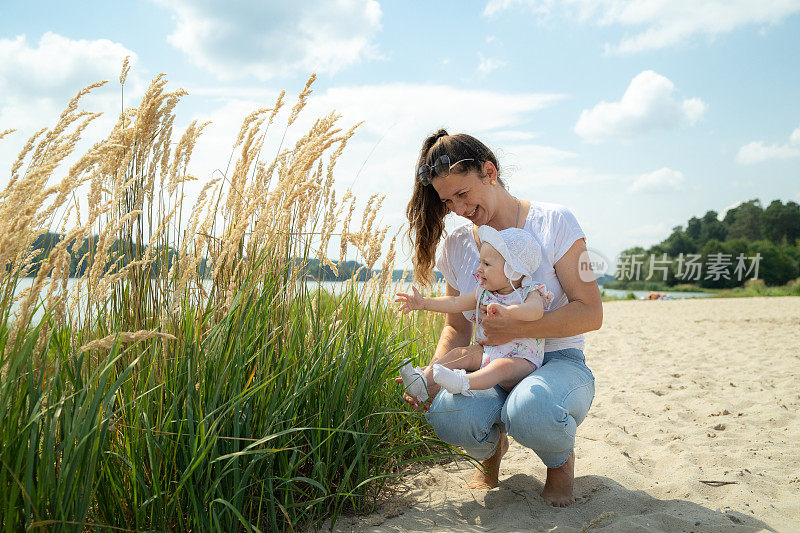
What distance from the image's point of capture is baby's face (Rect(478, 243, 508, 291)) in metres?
2.34

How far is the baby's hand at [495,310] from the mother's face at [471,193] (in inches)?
16.9

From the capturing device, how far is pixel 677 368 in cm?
566

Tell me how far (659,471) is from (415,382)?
135 cm

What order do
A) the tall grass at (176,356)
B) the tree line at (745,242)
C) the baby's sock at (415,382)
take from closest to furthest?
the tall grass at (176,356) → the baby's sock at (415,382) → the tree line at (745,242)

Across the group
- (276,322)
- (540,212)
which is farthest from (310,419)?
(540,212)

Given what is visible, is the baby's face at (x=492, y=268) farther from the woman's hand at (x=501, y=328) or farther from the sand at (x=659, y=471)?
the sand at (x=659, y=471)

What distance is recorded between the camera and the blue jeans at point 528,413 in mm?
2033

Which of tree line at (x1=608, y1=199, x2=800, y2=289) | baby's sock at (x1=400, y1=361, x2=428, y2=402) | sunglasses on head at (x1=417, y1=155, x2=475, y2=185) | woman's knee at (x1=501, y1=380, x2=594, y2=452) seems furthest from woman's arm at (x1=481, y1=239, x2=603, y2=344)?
tree line at (x1=608, y1=199, x2=800, y2=289)

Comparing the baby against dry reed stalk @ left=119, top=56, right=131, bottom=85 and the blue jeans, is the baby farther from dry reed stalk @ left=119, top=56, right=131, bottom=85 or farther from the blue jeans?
dry reed stalk @ left=119, top=56, right=131, bottom=85

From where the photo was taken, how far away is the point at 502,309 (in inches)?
87.4

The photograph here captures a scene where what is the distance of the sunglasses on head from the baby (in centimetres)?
29

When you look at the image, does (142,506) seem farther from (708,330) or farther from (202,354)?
(708,330)

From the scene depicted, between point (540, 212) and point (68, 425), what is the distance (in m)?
Result: 1.95

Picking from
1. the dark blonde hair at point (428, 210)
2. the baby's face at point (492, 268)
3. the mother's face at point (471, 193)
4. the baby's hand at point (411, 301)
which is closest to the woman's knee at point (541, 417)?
the baby's face at point (492, 268)
